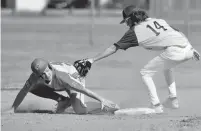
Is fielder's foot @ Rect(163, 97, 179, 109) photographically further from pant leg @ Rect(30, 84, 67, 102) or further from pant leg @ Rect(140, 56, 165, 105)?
pant leg @ Rect(30, 84, 67, 102)

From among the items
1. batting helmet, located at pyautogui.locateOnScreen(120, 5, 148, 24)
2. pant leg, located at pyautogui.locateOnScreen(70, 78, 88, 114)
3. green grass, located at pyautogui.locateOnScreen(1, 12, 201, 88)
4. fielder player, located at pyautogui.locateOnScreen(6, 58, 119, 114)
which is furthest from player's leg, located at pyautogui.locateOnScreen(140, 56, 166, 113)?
green grass, located at pyautogui.locateOnScreen(1, 12, 201, 88)

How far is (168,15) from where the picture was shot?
438 inches

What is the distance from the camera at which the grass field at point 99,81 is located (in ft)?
21.5

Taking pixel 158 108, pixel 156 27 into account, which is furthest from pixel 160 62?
pixel 158 108

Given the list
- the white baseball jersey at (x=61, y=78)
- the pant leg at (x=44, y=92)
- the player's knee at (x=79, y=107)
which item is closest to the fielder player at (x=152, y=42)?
the white baseball jersey at (x=61, y=78)

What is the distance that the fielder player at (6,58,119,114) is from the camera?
23.4ft

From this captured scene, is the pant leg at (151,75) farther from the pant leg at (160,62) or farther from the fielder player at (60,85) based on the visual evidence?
the fielder player at (60,85)

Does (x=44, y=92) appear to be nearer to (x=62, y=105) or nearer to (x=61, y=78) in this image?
(x=62, y=105)

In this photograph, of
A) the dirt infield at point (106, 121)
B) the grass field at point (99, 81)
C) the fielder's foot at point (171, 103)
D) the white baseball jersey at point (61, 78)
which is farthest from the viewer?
the fielder's foot at point (171, 103)

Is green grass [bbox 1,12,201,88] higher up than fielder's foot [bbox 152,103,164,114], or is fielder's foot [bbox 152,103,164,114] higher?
fielder's foot [bbox 152,103,164,114]

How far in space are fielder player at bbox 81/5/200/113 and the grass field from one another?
59 cm

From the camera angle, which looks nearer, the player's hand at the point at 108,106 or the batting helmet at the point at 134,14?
the player's hand at the point at 108,106

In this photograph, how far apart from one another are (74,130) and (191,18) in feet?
19.5

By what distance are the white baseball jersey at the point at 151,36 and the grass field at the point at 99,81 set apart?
96 cm
